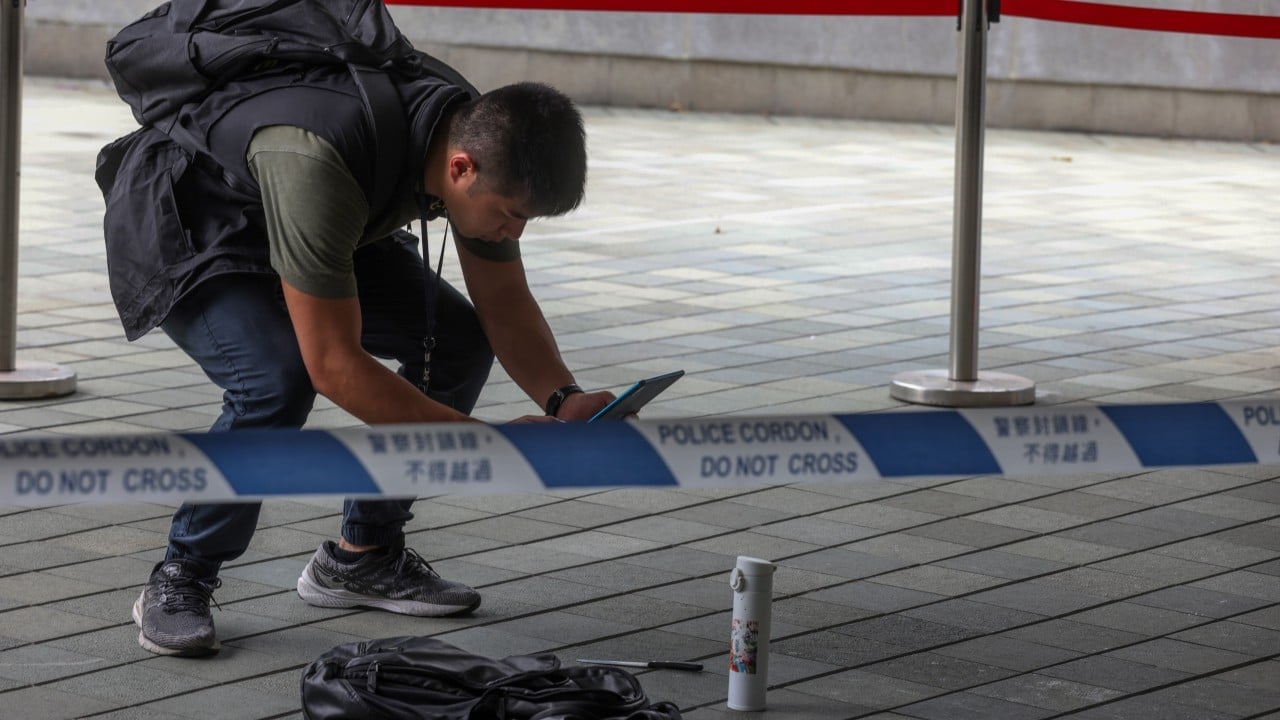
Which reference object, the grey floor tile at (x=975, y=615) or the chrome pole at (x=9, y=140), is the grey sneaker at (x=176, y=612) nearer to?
the grey floor tile at (x=975, y=615)

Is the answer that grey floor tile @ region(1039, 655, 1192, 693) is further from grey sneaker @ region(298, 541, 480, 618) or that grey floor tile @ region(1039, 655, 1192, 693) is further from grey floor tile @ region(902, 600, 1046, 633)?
grey sneaker @ region(298, 541, 480, 618)

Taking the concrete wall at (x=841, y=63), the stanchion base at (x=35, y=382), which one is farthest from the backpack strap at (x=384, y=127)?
the concrete wall at (x=841, y=63)

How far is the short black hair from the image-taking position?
12.0ft

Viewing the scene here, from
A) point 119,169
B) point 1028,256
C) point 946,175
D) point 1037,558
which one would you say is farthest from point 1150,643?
point 946,175

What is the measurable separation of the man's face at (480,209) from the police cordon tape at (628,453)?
2.60 feet

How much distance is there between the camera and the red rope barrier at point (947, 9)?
7.32 m

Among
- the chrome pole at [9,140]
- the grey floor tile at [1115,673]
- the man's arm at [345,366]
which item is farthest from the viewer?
the chrome pole at [9,140]

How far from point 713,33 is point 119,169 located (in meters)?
12.9

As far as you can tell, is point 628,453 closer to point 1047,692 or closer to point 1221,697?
point 1047,692

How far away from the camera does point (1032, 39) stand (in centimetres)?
1620

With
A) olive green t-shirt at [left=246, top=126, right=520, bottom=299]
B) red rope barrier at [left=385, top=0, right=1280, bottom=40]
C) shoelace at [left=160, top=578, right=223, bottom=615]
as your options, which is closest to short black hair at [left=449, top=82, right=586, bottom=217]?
olive green t-shirt at [left=246, top=126, right=520, bottom=299]

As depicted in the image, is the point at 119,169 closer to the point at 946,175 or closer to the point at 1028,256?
the point at 1028,256

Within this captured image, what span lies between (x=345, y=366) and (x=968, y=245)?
11.0ft

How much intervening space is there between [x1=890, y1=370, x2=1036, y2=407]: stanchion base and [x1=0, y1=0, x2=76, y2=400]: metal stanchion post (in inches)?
110
